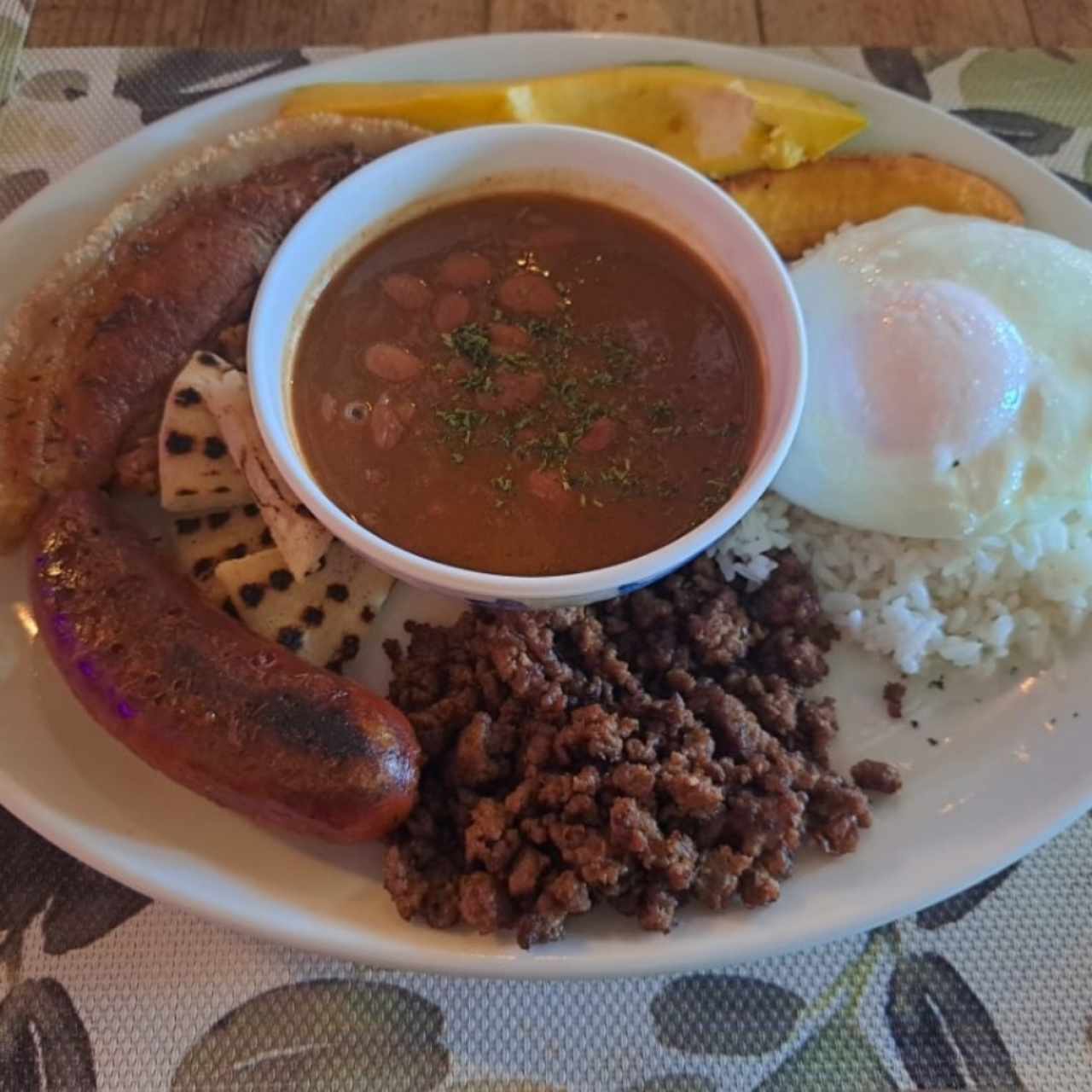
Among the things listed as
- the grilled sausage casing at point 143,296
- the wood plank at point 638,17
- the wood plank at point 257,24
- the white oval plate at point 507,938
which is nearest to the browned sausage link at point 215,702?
the white oval plate at point 507,938

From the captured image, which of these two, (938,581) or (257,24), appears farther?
(257,24)

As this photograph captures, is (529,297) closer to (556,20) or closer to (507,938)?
(507,938)

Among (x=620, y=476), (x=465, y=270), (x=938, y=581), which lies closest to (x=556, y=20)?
(x=465, y=270)

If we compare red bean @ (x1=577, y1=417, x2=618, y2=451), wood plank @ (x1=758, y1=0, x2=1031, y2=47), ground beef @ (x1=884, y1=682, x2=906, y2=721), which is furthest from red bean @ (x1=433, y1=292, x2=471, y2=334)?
wood plank @ (x1=758, y1=0, x2=1031, y2=47)

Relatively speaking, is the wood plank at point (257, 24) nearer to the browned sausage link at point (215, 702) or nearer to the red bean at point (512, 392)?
the red bean at point (512, 392)

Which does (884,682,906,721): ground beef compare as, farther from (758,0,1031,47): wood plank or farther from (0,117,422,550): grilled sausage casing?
(758,0,1031,47): wood plank
